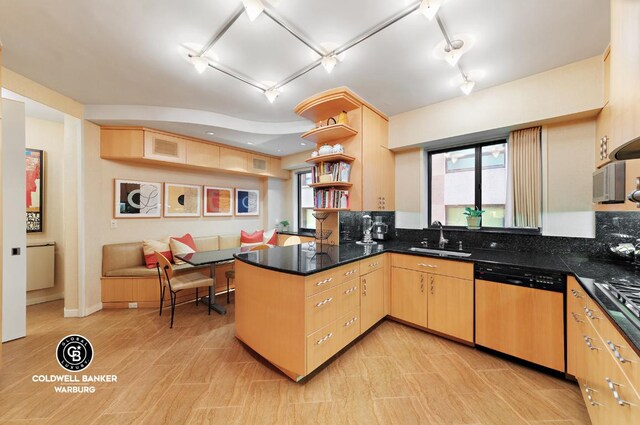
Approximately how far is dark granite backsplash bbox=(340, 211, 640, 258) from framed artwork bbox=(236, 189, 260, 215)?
2833 mm

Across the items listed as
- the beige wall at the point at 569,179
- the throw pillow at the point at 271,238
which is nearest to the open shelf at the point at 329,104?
the beige wall at the point at 569,179

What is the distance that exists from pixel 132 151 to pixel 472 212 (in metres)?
4.81

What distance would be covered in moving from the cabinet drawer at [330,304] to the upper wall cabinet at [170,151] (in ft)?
10.9

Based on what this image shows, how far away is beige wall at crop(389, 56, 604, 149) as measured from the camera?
220 cm

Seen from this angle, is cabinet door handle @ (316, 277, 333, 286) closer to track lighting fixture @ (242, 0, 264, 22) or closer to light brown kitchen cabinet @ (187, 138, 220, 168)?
track lighting fixture @ (242, 0, 264, 22)

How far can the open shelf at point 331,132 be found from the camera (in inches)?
110

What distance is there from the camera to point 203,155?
164 inches

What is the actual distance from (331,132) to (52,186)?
452cm

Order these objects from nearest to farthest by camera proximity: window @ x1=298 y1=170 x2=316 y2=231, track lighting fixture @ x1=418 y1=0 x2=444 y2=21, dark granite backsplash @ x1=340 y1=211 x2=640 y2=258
Answer: 1. track lighting fixture @ x1=418 y1=0 x2=444 y2=21
2. dark granite backsplash @ x1=340 y1=211 x2=640 y2=258
3. window @ x1=298 y1=170 x2=316 y2=231

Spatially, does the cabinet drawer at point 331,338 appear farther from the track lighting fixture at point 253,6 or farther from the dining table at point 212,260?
the track lighting fixture at point 253,6

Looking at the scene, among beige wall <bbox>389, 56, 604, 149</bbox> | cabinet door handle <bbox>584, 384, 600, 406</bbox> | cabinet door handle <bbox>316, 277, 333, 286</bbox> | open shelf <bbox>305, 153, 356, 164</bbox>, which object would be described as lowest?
cabinet door handle <bbox>584, 384, 600, 406</bbox>

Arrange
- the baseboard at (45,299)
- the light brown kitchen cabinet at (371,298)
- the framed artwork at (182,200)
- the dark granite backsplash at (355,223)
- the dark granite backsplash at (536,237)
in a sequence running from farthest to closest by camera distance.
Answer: the framed artwork at (182,200) → the baseboard at (45,299) → the dark granite backsplash at (355,223) → the light brown kitchen cabinet at (371,298) → the dark granite backsplash at (536,237)

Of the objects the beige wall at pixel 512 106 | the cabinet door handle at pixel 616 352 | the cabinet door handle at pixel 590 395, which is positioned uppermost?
the beige wall at pixel 512 106

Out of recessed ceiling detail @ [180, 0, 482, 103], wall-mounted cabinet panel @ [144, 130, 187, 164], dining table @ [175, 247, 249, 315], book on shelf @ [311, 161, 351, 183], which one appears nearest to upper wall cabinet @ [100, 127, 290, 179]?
wall-mounted cabinet panel @ [144, 130, 187, 164]
